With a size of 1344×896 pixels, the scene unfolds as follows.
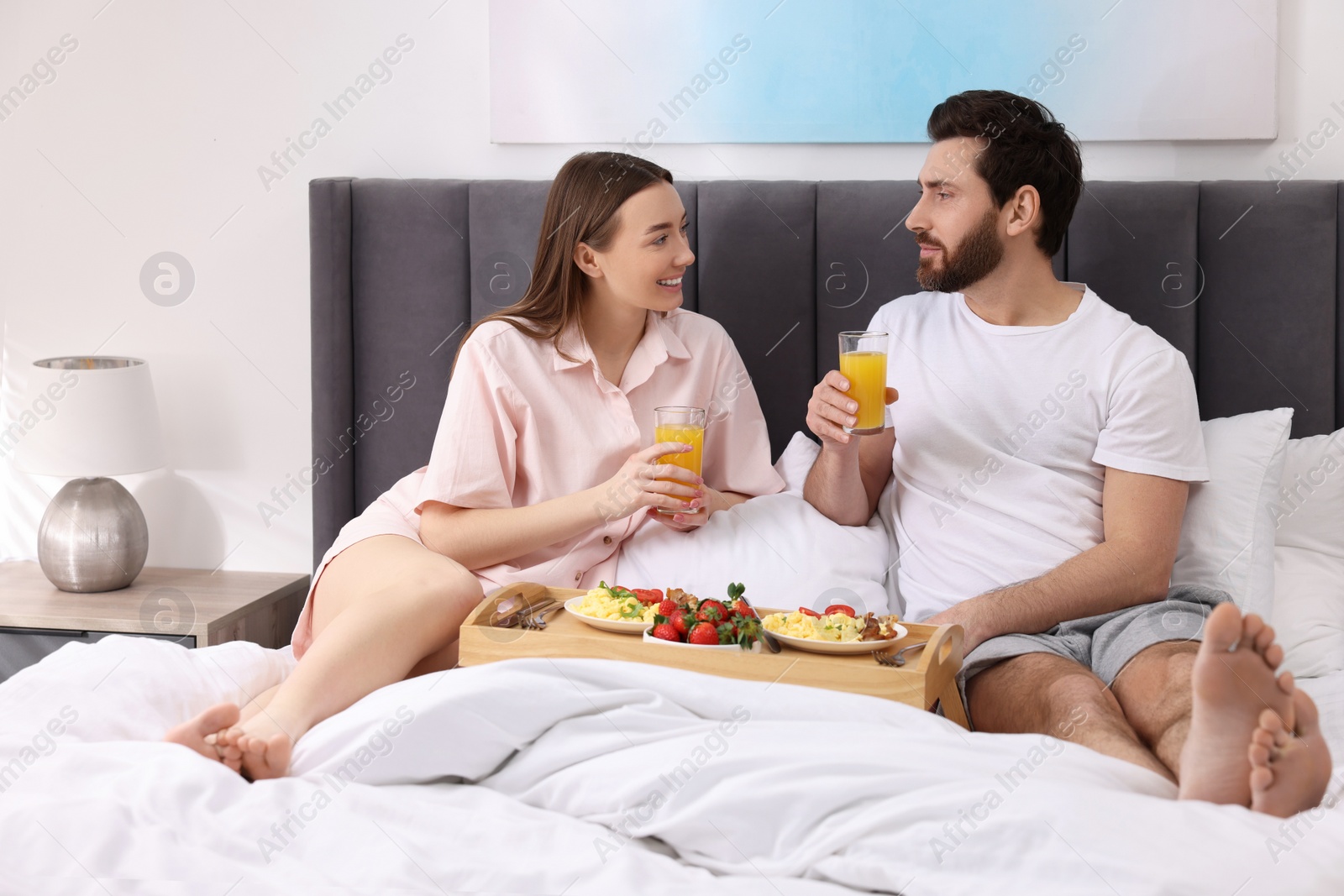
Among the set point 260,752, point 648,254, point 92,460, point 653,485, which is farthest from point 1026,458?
point 92,460

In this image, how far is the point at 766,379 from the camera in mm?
2270

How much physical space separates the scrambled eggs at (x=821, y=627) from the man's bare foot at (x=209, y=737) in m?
0.70

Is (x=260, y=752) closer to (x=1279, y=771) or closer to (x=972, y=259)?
(x=1279, y=771)

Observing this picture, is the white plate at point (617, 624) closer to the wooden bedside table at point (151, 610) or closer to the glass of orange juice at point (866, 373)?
the glass of orange juice at point (866, 373)

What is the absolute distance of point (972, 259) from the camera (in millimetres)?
1900

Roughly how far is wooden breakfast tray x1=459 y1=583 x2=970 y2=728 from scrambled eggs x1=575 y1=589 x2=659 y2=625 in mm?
25

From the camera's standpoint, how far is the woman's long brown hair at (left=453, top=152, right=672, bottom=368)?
6.40 feet

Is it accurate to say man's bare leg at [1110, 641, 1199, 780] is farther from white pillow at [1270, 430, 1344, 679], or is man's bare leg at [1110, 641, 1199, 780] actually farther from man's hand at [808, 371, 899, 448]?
man's hand at [808, 371, 899, 448]

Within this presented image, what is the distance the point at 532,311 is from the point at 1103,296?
45.1 inches

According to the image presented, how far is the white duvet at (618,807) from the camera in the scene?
3.33 ft

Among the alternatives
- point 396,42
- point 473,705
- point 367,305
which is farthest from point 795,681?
point 396,42

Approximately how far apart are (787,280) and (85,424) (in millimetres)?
1503

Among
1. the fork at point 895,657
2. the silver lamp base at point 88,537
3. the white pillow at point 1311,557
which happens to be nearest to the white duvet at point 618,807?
the fork at point 895,657

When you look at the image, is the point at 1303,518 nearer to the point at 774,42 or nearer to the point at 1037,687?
the point at 1037,687
